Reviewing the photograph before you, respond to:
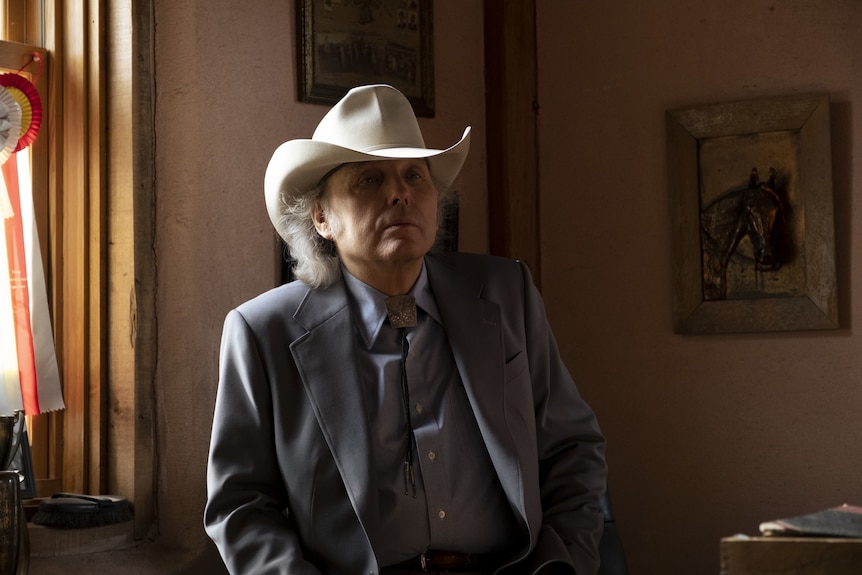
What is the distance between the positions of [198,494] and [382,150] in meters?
1.04

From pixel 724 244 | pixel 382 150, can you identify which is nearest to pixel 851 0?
pixel 724 244

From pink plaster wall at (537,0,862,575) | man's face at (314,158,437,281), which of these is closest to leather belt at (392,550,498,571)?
man's face at (314,158,437,281)

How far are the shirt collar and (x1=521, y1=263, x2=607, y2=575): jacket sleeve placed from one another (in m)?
0.25

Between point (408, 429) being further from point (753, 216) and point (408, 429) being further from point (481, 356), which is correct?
point (753, 216)

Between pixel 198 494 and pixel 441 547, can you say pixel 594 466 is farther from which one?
pixel 198 494

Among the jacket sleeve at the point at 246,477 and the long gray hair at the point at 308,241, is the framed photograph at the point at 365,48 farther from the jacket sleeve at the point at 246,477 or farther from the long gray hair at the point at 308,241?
the jacket sleeve at the point at 246,477

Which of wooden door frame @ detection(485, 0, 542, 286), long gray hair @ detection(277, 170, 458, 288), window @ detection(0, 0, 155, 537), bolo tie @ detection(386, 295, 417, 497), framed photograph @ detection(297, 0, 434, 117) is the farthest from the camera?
wooden door frame @ detection(485, 0, 542, 286)

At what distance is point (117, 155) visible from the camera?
2535 millimetres

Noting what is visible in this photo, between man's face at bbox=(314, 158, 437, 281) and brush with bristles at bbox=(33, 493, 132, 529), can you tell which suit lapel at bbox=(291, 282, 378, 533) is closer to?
man's face at bbox=(314, 158, 437, 281)

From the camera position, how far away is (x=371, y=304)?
2.21 metres

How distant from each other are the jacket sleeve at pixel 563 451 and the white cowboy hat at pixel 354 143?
429 mm

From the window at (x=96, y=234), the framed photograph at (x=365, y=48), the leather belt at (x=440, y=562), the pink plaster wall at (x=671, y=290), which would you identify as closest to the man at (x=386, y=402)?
the leather belt at (x=440, y=562)

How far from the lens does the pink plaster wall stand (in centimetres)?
286

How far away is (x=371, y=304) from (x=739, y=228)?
4.24ft
